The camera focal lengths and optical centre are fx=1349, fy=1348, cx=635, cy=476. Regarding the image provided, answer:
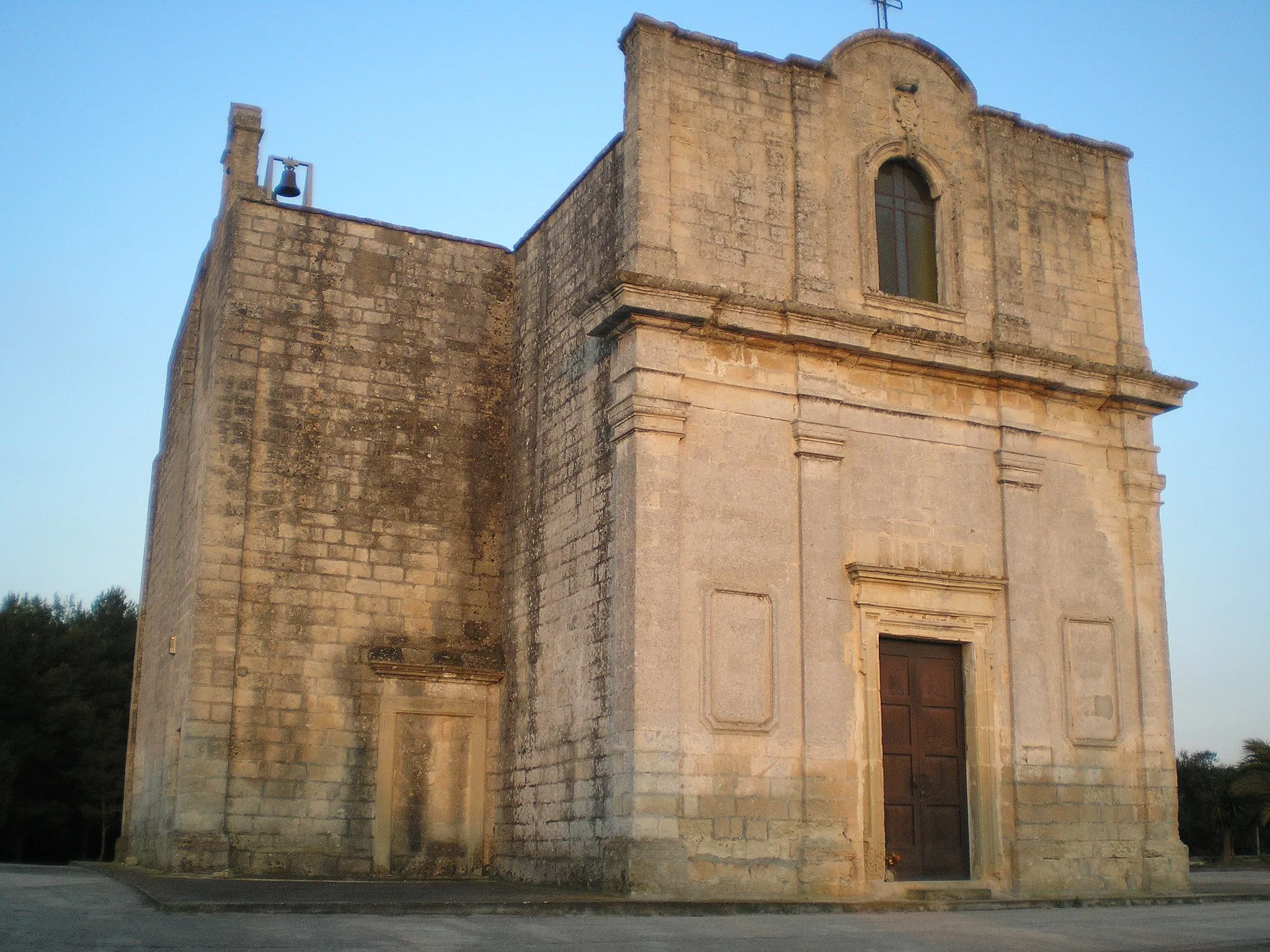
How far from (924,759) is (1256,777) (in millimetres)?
16349

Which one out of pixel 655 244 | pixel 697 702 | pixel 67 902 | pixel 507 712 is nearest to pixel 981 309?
pixel 655 244

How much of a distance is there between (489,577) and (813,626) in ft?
15.3

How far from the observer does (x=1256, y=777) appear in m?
26.7

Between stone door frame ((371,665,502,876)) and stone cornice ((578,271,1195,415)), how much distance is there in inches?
180

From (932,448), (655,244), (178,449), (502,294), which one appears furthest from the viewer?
(178,449)

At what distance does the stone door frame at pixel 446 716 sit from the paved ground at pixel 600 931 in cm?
363

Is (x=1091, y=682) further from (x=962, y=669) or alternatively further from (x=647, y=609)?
(x=647, y=609)

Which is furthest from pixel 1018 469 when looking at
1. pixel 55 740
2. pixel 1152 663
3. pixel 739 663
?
pixel 55 740

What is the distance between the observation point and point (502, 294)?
1708 centimetres

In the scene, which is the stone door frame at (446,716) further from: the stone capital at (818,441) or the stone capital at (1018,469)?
the stone capital at (1018,469)

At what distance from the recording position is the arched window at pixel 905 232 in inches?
584

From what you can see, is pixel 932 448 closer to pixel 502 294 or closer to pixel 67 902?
pixel 502 294

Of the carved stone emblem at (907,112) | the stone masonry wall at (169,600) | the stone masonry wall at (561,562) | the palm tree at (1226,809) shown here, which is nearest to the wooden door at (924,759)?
the stone masonry wall at (561,562)

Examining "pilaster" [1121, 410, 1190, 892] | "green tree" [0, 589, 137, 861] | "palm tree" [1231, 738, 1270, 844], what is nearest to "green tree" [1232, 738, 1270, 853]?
"palm tree" [1231, 738, 1270, 844]
